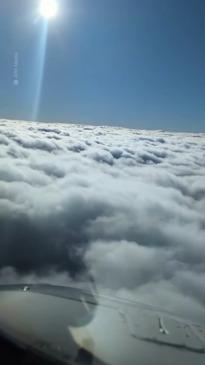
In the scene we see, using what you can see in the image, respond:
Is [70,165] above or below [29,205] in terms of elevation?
above

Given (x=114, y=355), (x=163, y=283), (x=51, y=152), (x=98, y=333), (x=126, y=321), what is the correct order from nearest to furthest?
(x=114, y=355) < (x=98, y=333) < (x=126, y=321) < (x=163, y=283) < (x=51, y=152)

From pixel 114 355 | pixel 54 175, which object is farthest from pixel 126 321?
pixel 54 175

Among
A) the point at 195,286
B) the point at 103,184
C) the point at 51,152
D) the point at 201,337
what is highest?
the point at 51,152

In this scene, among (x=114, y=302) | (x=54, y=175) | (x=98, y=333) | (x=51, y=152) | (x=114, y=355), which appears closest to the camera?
(x=114, y=355)

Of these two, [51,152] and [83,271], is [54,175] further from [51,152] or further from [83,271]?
[83,271]

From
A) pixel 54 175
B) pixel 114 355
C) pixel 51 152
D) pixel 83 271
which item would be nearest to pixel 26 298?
pixel 114 355

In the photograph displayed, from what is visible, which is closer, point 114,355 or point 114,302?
point 114,355
